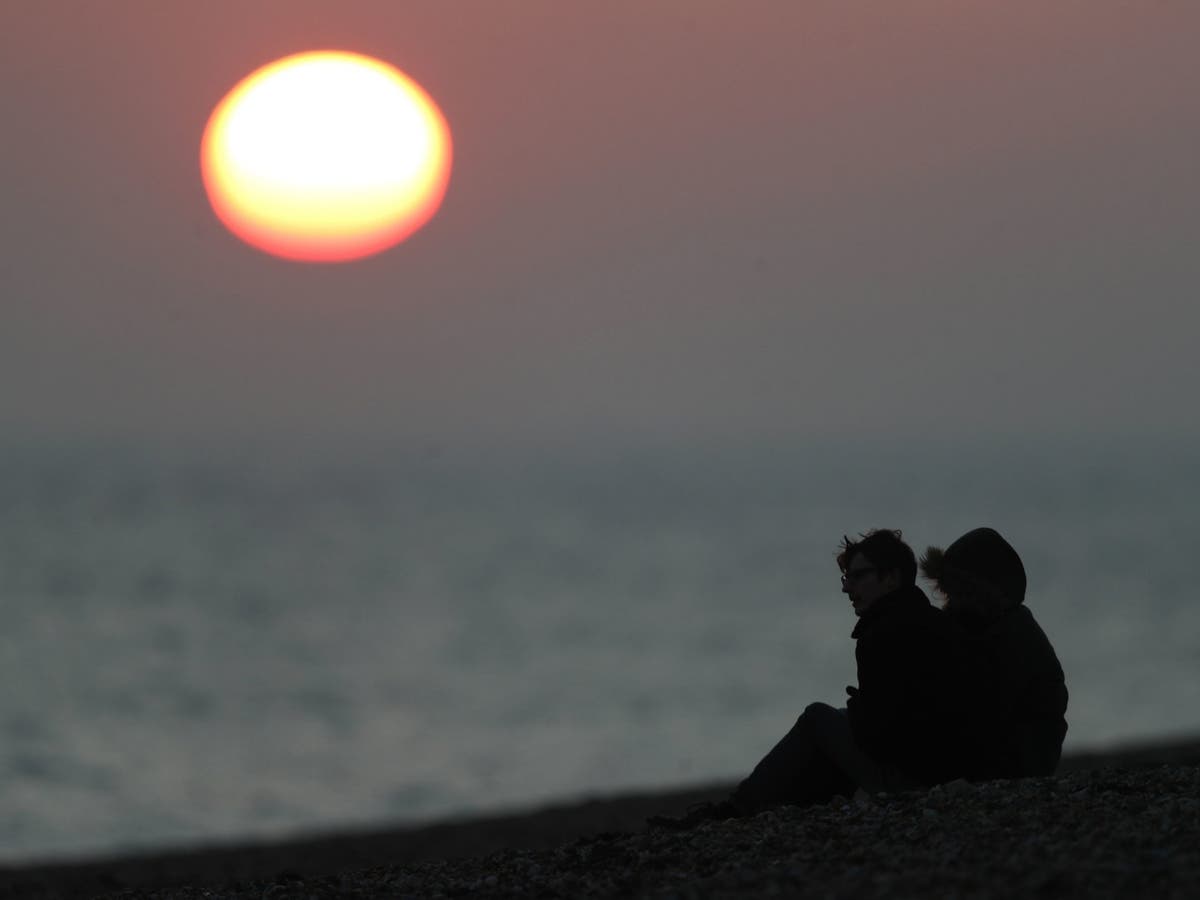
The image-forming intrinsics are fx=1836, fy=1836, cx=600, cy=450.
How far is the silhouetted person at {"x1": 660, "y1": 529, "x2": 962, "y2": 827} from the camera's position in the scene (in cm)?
710

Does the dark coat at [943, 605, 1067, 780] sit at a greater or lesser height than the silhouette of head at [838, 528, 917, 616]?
lesser

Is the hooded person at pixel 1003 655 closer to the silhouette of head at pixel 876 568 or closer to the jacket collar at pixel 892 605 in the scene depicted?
the jacket collar at pixel 892 605

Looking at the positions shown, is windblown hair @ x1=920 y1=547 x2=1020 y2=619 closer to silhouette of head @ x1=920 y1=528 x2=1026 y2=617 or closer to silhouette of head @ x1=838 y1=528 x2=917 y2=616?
silhouette of head @ x1=920 y1=528 x2=1026 y2=617

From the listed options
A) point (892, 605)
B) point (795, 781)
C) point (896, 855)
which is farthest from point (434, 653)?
point (896, 855)

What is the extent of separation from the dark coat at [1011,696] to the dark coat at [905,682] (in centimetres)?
10

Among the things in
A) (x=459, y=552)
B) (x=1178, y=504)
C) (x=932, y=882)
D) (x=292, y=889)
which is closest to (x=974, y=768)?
(x=932, y=882)

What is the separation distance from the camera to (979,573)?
7500 millimetres

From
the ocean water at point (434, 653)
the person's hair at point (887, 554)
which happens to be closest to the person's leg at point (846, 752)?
the person's hair at point (887, 554)

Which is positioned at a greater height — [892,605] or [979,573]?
[979,573]

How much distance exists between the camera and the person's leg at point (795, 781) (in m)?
7.44

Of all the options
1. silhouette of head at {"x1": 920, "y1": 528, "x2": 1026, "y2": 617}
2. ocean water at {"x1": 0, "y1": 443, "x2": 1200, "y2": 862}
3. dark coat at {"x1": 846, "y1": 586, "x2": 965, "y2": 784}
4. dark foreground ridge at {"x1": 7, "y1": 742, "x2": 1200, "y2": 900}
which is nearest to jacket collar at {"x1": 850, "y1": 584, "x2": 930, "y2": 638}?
dark coat at {"x1": 846, "y1": 586, "x2": 965, "y2": 784}

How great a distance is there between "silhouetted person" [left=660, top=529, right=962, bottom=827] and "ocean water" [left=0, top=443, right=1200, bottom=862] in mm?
11276

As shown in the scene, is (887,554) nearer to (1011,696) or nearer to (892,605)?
(892,605)

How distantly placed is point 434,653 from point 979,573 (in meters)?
34.2
